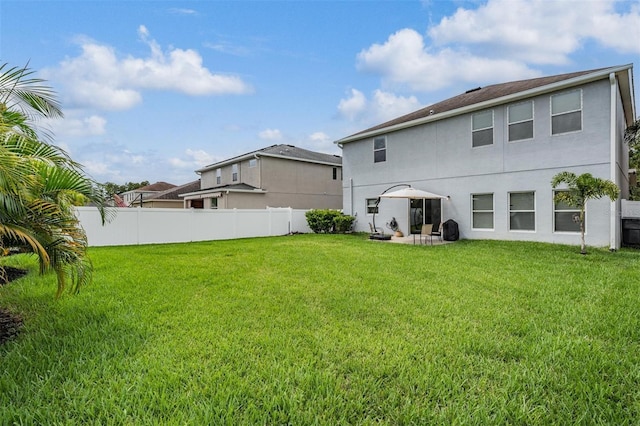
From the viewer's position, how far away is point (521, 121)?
12117 mm

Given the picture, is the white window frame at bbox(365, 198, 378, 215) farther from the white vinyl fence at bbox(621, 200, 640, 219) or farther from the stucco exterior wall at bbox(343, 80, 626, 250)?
the white vinyl fence at bbox(621, 200, 640, 219)

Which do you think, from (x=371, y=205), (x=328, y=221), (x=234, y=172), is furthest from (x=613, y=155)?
(x=234, y=172)

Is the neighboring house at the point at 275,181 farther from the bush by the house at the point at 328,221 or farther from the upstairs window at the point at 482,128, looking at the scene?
the upstairs window at the point at 482,128

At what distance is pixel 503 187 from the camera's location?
495 inches

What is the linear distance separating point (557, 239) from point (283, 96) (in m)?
13.5

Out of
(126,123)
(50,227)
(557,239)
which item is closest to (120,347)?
(50,227)

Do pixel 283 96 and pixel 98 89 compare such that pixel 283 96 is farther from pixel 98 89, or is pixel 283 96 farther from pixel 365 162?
pixel 98 89

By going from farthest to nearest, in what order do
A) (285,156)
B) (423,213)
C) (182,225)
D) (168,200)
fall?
(168,200) < (285,156) < (423,213) < (182,225)

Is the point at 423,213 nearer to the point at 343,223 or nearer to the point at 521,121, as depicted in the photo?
the point at 343,223

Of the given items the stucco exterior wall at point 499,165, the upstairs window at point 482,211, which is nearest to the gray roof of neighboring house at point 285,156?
the stucco exterior wall at point 499,165

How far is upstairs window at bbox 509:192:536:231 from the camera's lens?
11899 mm

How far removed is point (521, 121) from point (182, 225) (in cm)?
1458

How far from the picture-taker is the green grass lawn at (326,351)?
7.84 feet

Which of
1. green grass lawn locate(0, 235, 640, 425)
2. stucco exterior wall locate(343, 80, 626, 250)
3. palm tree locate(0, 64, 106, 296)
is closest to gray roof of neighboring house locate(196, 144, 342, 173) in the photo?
stucco exterior wall locate(343, 80, 626, 250)
